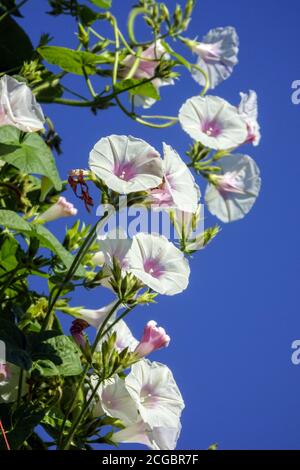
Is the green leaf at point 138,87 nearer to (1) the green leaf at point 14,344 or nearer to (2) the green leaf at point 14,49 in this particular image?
(2) the green leaf at point 14,49

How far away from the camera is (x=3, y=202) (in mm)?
1832

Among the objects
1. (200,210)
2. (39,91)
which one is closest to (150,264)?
(200,210)

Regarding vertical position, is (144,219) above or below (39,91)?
below

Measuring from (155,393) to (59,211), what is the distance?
482 millimetres

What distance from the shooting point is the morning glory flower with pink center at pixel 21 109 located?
58.1 inches

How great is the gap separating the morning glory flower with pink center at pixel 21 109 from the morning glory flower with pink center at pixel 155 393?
1.49 ft

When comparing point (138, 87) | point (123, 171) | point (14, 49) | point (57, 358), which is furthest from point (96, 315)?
point (14, 49)

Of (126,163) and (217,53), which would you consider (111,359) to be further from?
(217,53)

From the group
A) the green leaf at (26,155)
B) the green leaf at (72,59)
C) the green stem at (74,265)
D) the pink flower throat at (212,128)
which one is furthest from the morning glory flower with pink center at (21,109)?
the green leaf at (72,59)

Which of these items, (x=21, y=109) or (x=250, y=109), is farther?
(x=250, y=109)

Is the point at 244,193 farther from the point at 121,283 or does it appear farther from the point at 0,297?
the point at 0,297

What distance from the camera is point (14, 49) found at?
204cm

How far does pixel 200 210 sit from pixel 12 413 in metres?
0.49
